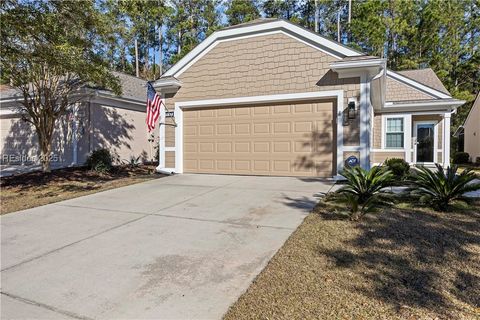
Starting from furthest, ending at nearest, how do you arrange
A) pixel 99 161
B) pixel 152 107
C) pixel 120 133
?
pixel 120 133 < pixel 99 161 < pixel 152 107

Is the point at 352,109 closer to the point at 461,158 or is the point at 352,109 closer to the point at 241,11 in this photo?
the point at 461,158

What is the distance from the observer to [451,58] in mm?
24375

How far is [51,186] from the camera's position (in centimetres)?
880

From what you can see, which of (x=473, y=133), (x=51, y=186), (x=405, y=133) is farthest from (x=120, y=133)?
(x=473, y=133)

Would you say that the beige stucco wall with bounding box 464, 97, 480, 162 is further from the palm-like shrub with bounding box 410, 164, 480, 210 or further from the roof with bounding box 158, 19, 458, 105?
the palm-like shrub with bounding box 410, 164, 480, 210

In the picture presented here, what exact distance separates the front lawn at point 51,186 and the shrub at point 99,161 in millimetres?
234

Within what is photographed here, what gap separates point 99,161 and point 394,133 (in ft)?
41.7

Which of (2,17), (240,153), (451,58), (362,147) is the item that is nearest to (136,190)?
(240,153)

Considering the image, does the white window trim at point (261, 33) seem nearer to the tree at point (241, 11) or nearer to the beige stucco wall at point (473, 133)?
the beige stucco wall at point (473, 133)

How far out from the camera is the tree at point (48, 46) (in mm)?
7375

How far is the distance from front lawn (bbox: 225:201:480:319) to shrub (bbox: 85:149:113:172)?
9.22m

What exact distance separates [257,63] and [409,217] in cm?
637

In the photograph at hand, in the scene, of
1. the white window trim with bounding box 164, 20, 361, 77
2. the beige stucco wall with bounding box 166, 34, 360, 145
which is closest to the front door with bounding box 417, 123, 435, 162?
the beige stucco wall with bounding box 166, 34, 360, 145

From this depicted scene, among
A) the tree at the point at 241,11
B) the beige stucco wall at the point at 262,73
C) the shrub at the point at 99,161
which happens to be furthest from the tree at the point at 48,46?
the tree at the point at 241,11
